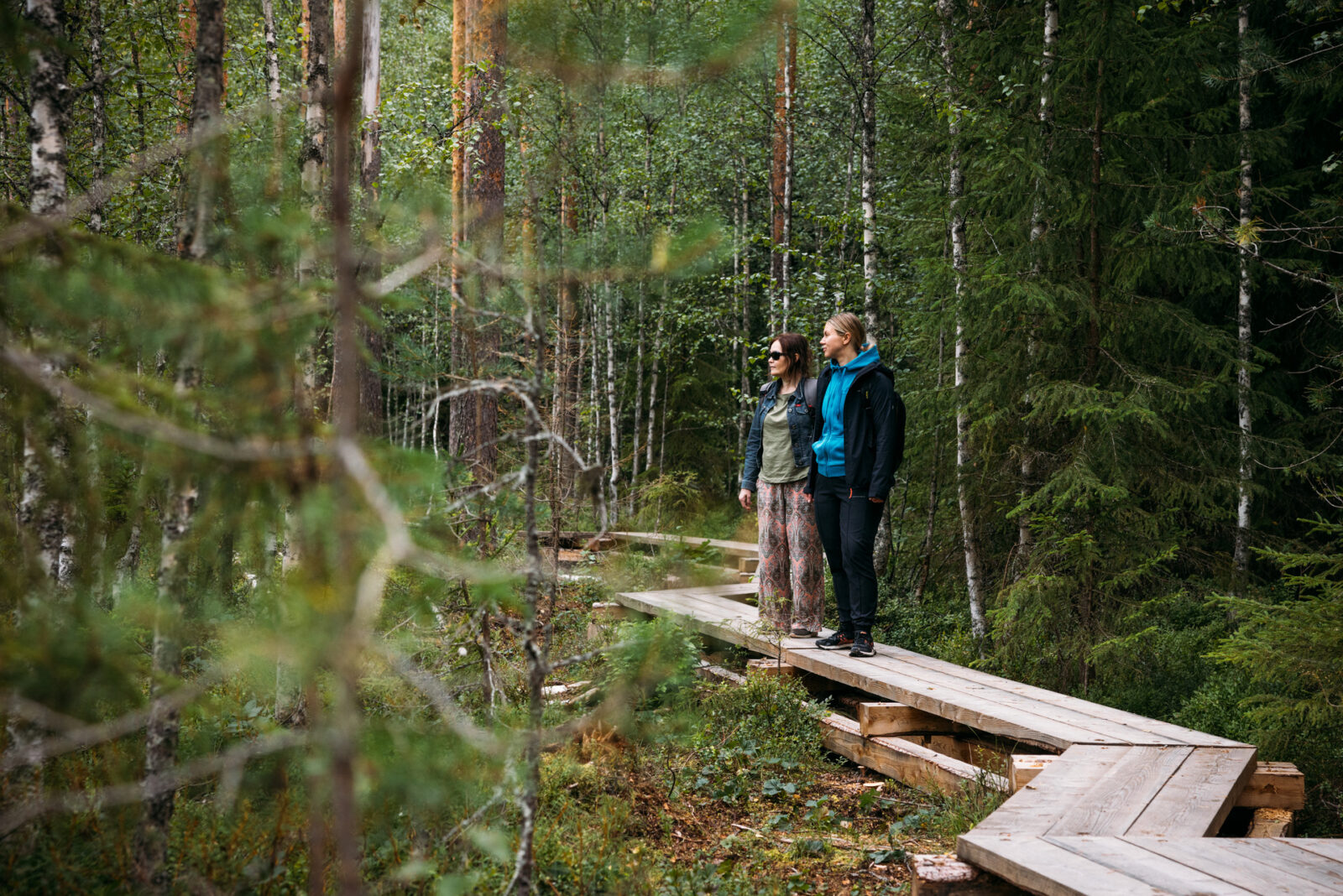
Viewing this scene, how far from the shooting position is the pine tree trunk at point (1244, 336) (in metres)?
6.61

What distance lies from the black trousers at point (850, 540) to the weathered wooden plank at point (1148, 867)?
2.47 metres

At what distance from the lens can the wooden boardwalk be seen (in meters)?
2.80

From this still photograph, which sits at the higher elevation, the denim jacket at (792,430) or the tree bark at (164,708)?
the denim jacket at (792,430)

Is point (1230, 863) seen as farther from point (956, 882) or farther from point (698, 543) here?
point (698, 543)

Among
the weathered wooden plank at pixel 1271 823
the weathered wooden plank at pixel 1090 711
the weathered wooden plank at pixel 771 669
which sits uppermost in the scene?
the weathered wooden plank at pixel 1090 711

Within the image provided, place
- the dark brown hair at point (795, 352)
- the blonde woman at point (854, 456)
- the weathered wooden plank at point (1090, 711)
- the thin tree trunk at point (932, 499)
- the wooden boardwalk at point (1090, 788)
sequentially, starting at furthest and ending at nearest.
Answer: the thin tree trunk at point (932, 499) → the dark brown hair at point (795, 352) → the blonde woman at point (854, 456) → the weathered wooden plank at point (1090, 711) → the wooden boardwalk at point (1090, 788)

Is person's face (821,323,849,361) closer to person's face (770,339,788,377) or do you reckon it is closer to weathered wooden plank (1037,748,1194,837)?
person's face (770,339,788,377)

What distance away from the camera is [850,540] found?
5547 mm

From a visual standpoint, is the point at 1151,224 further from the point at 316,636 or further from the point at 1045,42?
the point at 316,636

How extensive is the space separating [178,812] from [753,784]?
2.87 m

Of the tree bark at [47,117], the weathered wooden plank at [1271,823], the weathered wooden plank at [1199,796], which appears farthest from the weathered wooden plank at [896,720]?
the tree bark at [47,117]

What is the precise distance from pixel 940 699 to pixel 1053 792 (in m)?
1.23

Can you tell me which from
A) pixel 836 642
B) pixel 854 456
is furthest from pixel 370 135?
pixel 836 642

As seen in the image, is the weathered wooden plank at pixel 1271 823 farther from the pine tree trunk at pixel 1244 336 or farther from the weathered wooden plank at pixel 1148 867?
the pine tree trunk at pixel 1244 336
